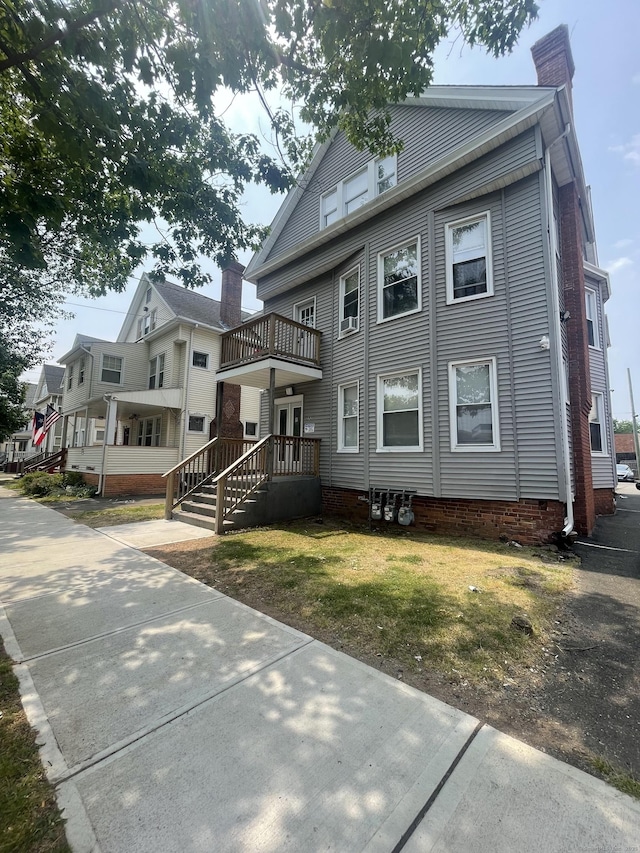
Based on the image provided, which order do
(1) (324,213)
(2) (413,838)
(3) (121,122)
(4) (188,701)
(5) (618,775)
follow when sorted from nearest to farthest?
1. (2) (413,838)
2. (5) (618,775)
3. (4) (188,701)
4. (3) (121,122)
5. (1) (324,213)

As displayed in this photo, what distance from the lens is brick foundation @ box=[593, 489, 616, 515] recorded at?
34.7 ft

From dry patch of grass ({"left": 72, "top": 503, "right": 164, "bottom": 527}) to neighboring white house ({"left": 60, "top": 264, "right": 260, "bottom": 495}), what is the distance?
15.1 ft

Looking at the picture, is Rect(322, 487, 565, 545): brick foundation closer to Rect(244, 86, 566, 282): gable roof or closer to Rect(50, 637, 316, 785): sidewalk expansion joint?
Rect(50, 637, 316, 785): sidewalk expansion joint

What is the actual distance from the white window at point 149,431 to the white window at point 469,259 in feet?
49.5

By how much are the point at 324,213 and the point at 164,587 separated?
11154 mm

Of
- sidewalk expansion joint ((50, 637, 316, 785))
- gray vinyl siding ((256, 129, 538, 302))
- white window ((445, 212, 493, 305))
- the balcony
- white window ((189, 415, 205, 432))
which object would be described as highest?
gray vinyl siding ((256, 129, 538, 302))

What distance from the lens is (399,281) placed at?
30.0 feet

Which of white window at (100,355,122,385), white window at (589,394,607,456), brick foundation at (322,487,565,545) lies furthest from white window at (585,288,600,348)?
white window at (100,355,122,385)

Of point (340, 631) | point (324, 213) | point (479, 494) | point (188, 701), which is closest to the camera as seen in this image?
point (188, 701)

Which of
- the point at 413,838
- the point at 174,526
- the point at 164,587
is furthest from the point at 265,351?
the point at 413,838

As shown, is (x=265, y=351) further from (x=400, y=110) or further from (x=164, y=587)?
(x=400, y=110)

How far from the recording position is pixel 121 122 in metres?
4.99

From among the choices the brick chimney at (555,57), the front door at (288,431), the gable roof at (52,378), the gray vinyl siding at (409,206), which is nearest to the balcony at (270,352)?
the front door at (288,431)

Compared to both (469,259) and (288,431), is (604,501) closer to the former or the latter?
(469,259)
